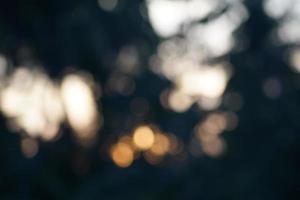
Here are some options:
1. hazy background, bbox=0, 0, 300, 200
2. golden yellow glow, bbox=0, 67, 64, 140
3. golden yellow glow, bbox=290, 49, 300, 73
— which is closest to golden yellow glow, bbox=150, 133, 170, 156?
hazy background, bbox=0, 0, 300, 200

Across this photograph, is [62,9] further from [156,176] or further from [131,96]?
[156,176]

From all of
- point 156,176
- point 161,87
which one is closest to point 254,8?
point 161,87

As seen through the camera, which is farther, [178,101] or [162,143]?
[162,143]

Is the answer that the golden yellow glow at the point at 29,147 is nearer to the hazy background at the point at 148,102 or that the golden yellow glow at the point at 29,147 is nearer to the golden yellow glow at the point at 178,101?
the hazy background at the point at 148,102

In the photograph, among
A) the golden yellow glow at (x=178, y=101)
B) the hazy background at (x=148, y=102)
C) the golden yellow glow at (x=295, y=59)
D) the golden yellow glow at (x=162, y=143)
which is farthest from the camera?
the golden yellow glow at (x=162, y=143)

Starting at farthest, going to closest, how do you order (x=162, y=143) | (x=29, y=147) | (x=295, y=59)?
(x=162, y=143) → (x=295, y=59) → (x=29, y=147)

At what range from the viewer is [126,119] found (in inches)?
113

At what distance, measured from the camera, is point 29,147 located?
8.83 feet

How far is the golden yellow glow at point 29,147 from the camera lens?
258cm

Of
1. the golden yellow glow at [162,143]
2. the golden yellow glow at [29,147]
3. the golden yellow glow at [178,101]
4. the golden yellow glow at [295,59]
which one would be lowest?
the golden yellow glow at [162,143]

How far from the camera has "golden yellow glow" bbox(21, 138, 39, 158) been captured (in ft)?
8.46

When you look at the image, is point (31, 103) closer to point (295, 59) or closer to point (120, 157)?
point (120, 157)

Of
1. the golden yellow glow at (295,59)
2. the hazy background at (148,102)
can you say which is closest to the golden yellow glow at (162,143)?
the hazy background at (148,102)

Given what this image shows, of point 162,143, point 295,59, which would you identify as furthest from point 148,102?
point 162,143
